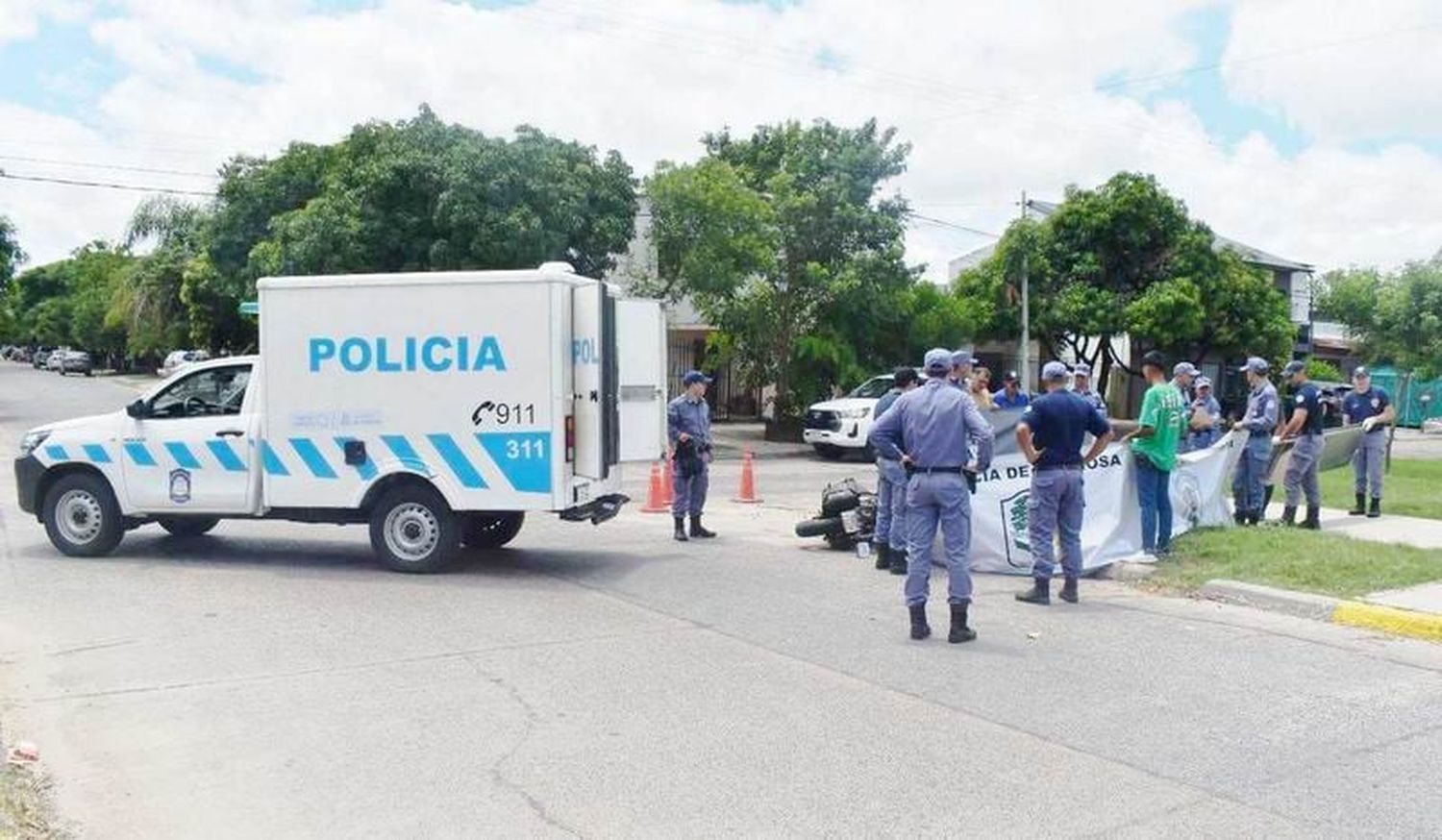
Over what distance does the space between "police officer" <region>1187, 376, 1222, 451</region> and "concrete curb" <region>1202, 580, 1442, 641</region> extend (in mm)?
3770

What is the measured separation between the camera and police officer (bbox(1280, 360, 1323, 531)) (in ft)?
40.7

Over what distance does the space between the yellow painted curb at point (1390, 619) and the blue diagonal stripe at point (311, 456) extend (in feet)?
26.2

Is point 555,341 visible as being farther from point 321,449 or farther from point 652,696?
point 652,696

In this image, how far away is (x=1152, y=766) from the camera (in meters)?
5.63

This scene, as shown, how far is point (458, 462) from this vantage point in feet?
34.3

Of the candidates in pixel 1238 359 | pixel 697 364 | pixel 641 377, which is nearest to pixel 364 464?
pixel 641 377

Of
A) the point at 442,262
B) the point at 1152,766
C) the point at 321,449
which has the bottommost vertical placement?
the point at 1152,766

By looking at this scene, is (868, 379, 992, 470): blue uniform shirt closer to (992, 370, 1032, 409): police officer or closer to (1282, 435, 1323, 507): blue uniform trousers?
(992, 370, 1032, 409): police officer

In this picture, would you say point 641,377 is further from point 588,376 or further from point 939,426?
point 939,426

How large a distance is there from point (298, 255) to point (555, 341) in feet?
53.3

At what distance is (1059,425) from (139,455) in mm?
7903

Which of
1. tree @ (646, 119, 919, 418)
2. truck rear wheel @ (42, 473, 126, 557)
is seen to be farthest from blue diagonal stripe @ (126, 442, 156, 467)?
tree @ (646, 119, 919, 418)

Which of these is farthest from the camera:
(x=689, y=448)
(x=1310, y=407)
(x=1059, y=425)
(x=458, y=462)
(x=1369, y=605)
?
(x=689, y=448)

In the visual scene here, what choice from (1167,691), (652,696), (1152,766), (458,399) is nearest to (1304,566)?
(1167,691)
